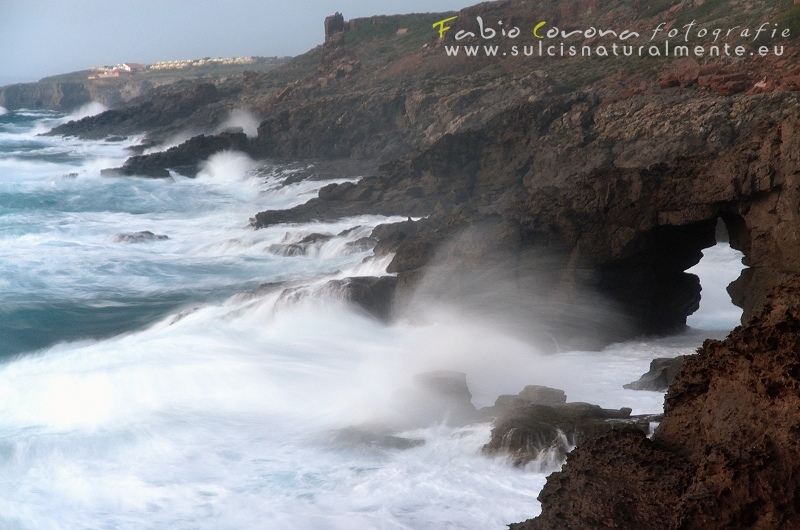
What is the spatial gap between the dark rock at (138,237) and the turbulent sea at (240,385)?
181mm

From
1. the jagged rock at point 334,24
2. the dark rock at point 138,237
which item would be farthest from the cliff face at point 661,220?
the jagged rock at point 334,24

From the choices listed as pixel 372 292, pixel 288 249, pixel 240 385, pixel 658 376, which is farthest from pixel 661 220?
pixel 288 249

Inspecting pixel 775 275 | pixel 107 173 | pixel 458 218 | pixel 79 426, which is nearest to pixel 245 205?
pixel 107 173

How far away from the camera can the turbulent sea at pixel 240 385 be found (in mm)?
8039

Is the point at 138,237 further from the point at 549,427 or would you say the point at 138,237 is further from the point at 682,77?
the point at 549,427

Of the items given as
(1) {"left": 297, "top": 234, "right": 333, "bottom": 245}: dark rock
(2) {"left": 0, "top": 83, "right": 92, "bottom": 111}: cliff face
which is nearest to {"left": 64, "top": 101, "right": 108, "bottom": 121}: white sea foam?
(2) {"left": 0, "top": 83, "right": 92, "bottom": 111}: cliff face

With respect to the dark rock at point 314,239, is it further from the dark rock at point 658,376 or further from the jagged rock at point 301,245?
the dark rock at point 658,376

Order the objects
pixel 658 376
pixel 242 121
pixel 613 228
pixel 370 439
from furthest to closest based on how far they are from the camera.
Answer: pixel 242 121, pixel 613 228, pixel 658 376, pixel 370 439

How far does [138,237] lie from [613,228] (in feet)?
49.9

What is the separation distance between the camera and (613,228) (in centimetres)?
1305

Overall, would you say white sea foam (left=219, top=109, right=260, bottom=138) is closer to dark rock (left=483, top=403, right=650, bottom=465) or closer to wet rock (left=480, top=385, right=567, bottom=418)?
wet rock (left=480, top=385, right=567, bottom=418)

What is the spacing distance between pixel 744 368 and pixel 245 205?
2744 cm

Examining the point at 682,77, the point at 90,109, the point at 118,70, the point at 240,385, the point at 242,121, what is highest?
the point at 118,70

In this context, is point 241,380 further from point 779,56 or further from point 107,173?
point 107,173
